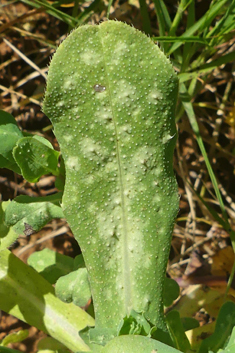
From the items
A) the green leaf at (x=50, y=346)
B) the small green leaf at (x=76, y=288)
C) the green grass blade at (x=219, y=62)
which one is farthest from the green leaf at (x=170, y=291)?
the green grass blade at (x=219, y=62)

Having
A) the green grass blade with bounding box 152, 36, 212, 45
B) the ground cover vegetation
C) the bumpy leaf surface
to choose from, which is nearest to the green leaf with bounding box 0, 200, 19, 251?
the ground cover vegetation

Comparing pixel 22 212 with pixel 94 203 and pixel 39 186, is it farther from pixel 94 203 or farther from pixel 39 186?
pixel 39 186

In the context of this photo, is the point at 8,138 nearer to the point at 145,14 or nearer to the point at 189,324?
the point at 145,14

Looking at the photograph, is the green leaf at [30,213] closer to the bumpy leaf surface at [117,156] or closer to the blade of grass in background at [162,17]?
the bumpy leaf surface at [117,156]

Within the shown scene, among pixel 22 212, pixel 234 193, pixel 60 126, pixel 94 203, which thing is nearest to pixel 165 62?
pixel 60 126

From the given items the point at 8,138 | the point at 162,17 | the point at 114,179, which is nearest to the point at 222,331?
the point at 114,179

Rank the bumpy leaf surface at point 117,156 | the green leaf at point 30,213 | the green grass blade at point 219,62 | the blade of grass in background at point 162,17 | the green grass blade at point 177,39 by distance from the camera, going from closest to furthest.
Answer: the bumpy leaf surface at point 117,156 < the green leaf at point 30,213 < the green grass blade at point 177,39 < the blade of grass in background at point 162,17 < the green grass blade at point 219,62
